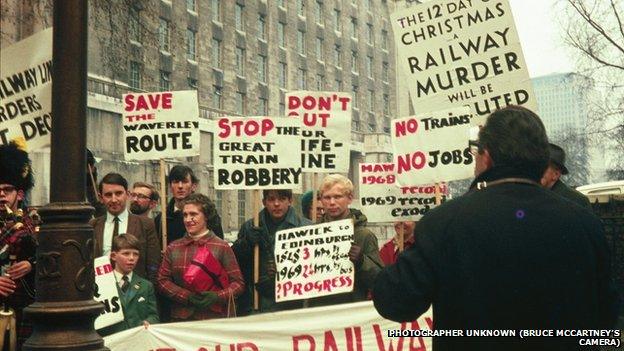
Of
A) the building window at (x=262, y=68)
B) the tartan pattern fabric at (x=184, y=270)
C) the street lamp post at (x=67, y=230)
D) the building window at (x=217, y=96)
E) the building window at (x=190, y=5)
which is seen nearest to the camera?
the street lamp post at (x=67, y=230)

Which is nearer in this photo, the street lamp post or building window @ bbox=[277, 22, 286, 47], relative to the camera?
the street lamp post

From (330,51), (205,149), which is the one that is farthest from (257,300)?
(330,51)

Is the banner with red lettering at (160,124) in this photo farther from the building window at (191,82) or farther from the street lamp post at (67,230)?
the building window at (191,82)

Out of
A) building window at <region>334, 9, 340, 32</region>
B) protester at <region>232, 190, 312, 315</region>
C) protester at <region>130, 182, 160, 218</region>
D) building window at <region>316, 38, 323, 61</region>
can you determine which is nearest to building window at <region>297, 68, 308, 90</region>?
building window at <region>316, 38, 323, 61</region>

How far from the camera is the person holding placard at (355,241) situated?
6.95 meters

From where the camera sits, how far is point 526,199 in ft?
9.83

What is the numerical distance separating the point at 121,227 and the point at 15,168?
1.65 metres

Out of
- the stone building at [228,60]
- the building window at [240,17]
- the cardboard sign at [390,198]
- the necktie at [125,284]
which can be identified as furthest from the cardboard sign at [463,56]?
the building window at [240,17]

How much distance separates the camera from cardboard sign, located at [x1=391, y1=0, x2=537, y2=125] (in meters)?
7.60

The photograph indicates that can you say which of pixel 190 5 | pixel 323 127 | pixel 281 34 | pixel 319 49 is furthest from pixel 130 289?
pixel 319 49

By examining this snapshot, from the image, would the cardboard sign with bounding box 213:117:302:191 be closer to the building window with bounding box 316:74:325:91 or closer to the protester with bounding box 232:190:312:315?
the protester with bounding box 232:190:312:315

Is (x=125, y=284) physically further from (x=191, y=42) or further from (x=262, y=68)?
(x=262, y=68)

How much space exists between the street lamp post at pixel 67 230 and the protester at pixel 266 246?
2635 millimetres

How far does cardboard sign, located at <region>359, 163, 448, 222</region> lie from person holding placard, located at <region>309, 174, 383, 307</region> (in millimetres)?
1216
